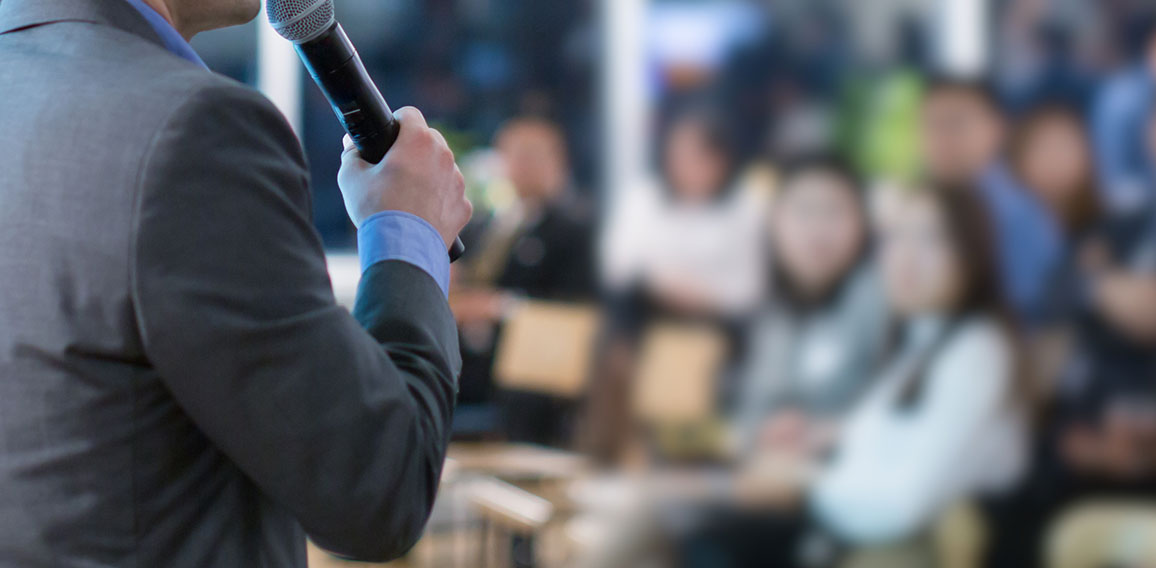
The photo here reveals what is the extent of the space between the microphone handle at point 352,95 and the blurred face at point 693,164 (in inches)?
70.1

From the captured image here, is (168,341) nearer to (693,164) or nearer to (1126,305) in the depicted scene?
(693,164)

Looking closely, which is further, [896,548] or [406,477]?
[896,548]

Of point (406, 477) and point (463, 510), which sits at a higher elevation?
point (406, 477)

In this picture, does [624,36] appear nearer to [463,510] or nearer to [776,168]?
[776,168]

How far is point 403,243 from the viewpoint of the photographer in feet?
2.42

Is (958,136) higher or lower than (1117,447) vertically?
higher

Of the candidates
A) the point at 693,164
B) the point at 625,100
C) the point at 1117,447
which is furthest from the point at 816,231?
the point at 1117,447

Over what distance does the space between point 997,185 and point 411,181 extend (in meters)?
1.89

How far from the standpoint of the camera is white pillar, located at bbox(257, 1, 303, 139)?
4770mm

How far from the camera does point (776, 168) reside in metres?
2.47

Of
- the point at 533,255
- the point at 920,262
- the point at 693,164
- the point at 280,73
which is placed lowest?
the point at 280,73

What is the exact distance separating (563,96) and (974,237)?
1.86 m

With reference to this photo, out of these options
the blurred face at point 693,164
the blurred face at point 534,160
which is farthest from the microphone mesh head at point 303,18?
the blurred face at point 534,160

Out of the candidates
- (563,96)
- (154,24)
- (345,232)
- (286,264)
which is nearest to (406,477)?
(286,264)
